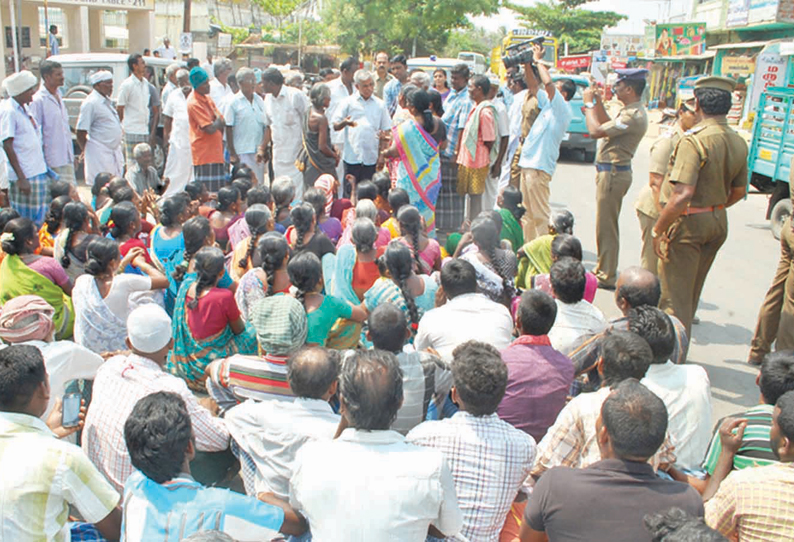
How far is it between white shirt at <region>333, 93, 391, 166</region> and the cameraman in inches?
63.4

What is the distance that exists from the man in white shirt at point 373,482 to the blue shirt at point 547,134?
511 cm

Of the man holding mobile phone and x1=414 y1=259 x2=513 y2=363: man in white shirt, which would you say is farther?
x1=414 y1=259 x2=513 y2=363: man in white shirt

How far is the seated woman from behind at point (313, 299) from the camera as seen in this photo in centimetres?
362

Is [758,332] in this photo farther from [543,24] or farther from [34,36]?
[543,24]

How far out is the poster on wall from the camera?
24.9 meters

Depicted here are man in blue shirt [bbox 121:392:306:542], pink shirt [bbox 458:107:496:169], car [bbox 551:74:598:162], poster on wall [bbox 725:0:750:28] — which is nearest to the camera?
man in blue shirt [bbox 121:392:306:542]

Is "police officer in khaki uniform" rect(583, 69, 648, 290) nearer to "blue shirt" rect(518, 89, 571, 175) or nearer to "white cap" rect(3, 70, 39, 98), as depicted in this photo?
"blue shirt" rect(518, 89, 571, 175)

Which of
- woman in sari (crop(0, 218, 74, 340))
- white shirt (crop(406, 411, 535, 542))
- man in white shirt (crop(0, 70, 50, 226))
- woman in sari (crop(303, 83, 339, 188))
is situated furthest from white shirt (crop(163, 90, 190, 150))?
white shirt (crop(406, 411, 535, 542))

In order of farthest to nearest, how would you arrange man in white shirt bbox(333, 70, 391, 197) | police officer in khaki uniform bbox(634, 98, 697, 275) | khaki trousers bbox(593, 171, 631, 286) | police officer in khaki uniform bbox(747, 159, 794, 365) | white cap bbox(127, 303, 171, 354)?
man in white shirt bbox(333, 70, 391, 197) < khaki trousers bbox(593, 171, 631, 286) < police officer in khaki uniform bbox(634, 98, 697, 275) < police officer in khaki uniform bbox(747, 159, 794, 365) < white cap bbox(127, 303, 171, 354)

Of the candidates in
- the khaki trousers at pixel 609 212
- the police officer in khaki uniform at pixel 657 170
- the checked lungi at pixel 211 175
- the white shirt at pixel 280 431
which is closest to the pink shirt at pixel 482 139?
the khaki trousers at pixel 609 212

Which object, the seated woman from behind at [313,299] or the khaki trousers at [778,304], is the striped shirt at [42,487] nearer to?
the seated woman from behind at [313,299]

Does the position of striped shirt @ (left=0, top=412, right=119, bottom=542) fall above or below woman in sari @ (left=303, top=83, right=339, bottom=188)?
below

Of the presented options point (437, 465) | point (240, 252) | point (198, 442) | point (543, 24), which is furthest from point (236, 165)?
point (543, 24)

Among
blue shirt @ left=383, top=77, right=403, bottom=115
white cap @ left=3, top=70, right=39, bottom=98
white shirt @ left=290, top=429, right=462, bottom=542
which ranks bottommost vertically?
white shirt @ left=290, top=429, right=462, bottom=542
